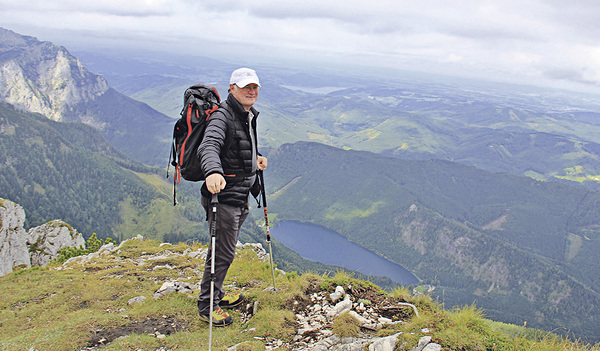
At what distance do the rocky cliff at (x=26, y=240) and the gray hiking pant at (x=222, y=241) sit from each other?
1380 inches

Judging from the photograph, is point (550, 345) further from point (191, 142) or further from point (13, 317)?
point (13, 317)

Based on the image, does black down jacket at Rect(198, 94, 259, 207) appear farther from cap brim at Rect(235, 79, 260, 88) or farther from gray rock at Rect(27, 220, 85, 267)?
gray rock at Rect(27, 220, 85, 267)

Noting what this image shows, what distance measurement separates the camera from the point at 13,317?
888 centimetres

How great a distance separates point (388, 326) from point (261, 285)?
4.91m

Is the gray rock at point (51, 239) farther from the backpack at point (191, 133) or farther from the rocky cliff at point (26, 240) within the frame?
the backpack at point (191, 133)

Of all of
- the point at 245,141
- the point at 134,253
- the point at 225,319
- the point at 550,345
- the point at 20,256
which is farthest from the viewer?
the point at 20,256

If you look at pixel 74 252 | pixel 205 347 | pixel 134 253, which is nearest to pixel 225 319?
pixel 205 347

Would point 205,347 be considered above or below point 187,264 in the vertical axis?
above

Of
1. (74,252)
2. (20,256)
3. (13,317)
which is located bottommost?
(20,256)

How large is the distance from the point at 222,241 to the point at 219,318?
1884 mm

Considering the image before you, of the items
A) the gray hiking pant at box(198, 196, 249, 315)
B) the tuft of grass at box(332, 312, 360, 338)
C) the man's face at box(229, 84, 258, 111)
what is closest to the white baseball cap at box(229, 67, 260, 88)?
the man's face at box(229, 84, 258, 111)

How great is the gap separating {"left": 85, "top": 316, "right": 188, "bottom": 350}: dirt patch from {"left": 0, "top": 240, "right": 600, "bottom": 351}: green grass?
100 mm

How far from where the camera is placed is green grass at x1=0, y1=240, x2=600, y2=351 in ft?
21.7

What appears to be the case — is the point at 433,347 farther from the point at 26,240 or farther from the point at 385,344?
the point at 26,240
